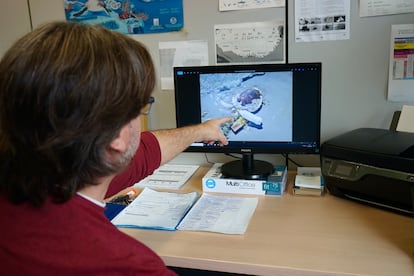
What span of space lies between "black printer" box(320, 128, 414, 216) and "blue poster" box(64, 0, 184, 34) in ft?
2.70

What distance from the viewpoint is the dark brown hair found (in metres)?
0.63

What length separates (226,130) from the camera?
4.88ft

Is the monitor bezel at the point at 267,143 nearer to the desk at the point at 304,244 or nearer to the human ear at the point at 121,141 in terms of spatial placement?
the desk at the point at 304,244

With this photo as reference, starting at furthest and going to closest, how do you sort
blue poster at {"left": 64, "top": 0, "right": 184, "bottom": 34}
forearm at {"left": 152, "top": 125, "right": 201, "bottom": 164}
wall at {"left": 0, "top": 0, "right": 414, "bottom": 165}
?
blue poster at {"left": 64, "top": 0, "right": 184, "bottom": 34} < wall at {"left": 0, "top": 0, "right": 414, "bottom": 165} < forearm at {"left": 152, "top": 125, "right": 201, "bottom": 164}

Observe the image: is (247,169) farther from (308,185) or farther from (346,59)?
(346,59)

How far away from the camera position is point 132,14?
1.69 meters

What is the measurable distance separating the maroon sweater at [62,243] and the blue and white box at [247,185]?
74 centimetres

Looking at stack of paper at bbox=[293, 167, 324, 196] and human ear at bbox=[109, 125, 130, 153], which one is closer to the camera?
human ear at bbox=[109, 125, 130, 153]

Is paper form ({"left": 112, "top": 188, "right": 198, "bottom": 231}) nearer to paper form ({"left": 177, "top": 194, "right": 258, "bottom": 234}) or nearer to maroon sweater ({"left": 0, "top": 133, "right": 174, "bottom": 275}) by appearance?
paper form ({"left": 177, "top": 194, "right": 258, "bottom": 234})

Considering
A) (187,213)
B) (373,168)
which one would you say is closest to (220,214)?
(187,213)

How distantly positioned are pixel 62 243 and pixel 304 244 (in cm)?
65

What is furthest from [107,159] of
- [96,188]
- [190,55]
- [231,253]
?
[190,55]

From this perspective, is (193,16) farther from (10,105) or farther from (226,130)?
(10,105)

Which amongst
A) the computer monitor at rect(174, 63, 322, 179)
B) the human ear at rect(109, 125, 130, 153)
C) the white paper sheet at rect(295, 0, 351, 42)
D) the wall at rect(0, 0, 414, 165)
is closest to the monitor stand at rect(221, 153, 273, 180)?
the computer monitor at rect(174, 63, 322, 179)
